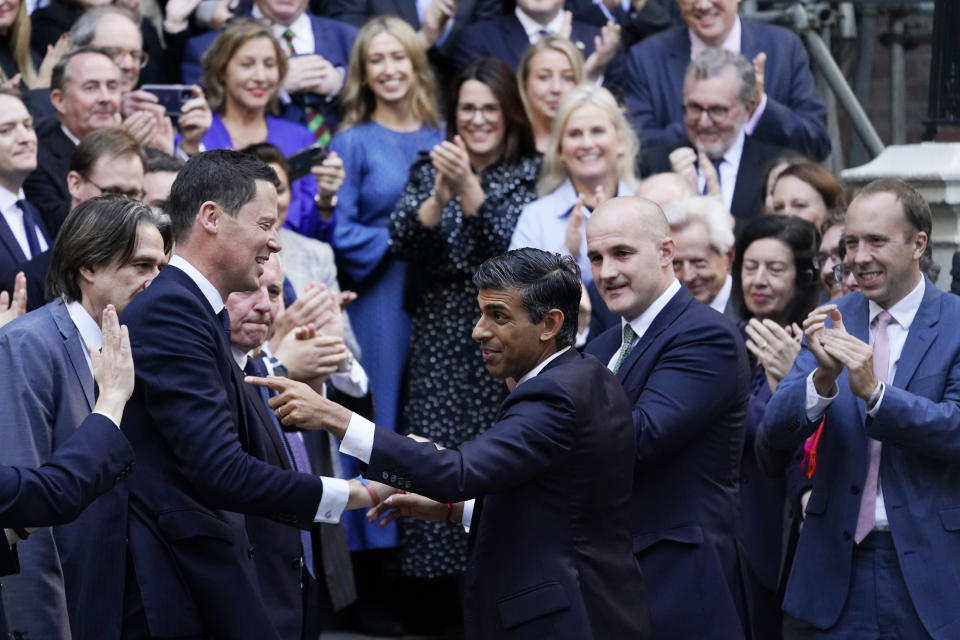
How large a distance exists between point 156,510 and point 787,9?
6.42 m

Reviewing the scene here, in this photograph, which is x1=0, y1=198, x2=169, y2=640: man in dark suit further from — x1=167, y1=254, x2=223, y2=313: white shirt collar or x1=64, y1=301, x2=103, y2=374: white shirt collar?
x1=167, y1=254, x2=223, y2=313: white shirt collar

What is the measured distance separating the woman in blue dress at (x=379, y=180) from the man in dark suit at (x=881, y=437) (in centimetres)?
255

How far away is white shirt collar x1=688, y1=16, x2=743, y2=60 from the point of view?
8178 mm

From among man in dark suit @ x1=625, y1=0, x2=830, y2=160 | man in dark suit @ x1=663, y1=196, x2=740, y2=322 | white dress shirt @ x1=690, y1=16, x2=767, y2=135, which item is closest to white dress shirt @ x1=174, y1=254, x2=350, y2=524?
man in dark suit @ x1=663, y1=196, x2=740, y2=322

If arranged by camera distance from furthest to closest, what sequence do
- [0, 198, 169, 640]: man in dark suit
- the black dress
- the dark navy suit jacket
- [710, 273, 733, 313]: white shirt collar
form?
1. the black dress
2. [710, 273, 733, 313]: white shirt collar
3. [0, 198, 169, 640]: man in dark suit
4. the dark navy suit jacket

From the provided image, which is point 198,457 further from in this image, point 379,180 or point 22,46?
point 22,46

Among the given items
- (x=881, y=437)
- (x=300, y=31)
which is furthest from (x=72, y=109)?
(x=881, y=437)

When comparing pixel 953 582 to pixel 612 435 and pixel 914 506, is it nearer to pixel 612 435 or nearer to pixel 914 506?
pixel 914 506

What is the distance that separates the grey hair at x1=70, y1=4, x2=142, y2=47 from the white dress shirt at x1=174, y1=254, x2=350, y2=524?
11.7ft

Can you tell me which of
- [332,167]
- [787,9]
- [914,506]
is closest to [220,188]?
[914,506]

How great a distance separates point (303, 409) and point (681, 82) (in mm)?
4490

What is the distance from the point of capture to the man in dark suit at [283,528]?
4.50m

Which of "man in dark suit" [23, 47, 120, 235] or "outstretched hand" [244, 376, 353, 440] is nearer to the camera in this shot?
"outstretched hand" [244, 376, 353, 440]

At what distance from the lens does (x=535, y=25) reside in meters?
8.53
